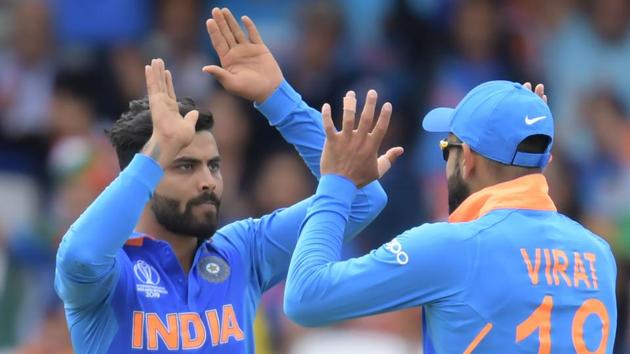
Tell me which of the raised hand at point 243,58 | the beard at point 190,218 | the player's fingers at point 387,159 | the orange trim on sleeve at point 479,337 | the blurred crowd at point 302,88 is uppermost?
the blurred crowd at point 302,88

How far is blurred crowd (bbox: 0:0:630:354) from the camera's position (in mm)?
8969

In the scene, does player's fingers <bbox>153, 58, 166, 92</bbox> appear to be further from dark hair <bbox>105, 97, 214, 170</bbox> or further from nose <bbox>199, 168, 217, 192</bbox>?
nose <bbox>199, 168, 217, 192</bbox>

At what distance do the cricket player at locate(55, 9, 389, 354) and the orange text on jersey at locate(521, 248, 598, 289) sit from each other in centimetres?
63

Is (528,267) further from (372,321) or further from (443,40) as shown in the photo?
(443,40)

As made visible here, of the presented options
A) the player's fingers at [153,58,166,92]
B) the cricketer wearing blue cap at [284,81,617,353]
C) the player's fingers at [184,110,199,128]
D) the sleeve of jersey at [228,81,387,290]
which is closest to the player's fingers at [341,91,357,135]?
the cricketer wearing blue cap at [284,81,617,353]

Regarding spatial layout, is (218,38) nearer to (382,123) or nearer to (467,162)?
(382,123)

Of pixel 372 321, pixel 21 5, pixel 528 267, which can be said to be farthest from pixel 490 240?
pixel 21 5

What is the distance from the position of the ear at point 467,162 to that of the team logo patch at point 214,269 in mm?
978

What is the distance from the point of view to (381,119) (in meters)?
4.15

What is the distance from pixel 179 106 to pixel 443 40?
577cm

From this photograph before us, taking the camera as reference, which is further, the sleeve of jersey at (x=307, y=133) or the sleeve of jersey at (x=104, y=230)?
the sleeve of jersey at (x=307, y=133)

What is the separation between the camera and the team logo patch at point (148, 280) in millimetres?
4422

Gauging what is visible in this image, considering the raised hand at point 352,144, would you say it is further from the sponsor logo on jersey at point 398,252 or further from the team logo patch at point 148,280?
the team logo patch at point 148,280

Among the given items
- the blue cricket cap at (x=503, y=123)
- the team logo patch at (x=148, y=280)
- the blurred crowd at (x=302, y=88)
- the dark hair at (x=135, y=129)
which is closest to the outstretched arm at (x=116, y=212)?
the team logo patch at (x=148, y=280)
